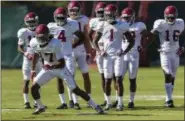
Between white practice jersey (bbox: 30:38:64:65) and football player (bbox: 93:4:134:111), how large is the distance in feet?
4.38

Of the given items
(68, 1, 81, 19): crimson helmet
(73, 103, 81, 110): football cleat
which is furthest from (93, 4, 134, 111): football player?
(68, 1, 81, 19): crimson helmet

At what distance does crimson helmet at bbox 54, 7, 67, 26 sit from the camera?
1276 centimetres

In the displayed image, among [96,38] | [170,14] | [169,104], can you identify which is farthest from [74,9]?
[169,104]

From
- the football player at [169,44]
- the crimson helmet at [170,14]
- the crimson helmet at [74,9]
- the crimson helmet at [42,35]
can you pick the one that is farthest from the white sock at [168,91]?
the crimson helmet at [42,35]

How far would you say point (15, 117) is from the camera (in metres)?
11.7

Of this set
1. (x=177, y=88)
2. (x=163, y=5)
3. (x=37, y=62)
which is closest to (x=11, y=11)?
(x=163, y=5)

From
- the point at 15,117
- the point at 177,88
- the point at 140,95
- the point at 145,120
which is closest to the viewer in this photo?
the point at 145,120

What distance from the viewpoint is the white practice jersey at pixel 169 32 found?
539 inches

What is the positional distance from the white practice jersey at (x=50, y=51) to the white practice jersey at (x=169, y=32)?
8.93 ft

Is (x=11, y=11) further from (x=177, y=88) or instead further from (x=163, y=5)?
(x=177, y=88)

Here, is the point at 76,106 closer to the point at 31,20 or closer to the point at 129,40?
the point at 129,40

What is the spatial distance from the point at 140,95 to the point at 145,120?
503 cm

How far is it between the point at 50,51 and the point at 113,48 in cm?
159

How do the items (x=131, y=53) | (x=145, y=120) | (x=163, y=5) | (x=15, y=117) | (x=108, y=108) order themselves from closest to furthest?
Result: (x=145, y=120) → (x=15, y=117) → (x=108, y=108) → (x=131, y=53) → (x=163, y=5)
